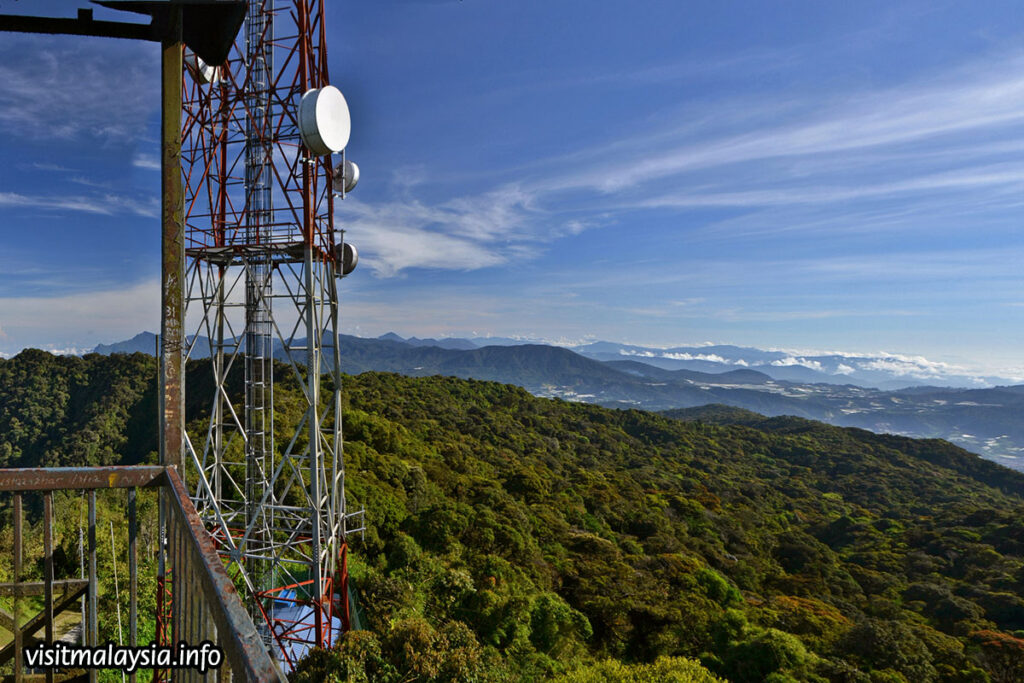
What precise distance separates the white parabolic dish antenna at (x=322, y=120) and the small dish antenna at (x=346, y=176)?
0.96 m

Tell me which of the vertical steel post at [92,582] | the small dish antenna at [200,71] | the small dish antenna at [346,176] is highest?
the small dish antenna at [200,71]

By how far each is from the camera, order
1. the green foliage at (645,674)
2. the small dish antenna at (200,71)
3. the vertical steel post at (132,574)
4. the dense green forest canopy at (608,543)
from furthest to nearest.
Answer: the dense green forest canopy at (608,543)
the green foliage at (645,674)
the small dish antenna at (200,71)
the vertical steel post at (132,574)

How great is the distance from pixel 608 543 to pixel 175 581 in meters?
19.3

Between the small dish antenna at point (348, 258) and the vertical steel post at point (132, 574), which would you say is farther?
the small dish antenna at point (348, 258)

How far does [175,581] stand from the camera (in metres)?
1.66

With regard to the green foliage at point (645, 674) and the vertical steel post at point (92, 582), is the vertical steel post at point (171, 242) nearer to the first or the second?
the vertical steel post at point (92, 582)

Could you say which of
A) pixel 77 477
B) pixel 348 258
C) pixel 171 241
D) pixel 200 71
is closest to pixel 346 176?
pixel 348 258

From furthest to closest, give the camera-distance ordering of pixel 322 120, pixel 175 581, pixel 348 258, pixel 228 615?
pixel 348 258 → pixel 322 120 → pixel 175 581 → pixel 228 615

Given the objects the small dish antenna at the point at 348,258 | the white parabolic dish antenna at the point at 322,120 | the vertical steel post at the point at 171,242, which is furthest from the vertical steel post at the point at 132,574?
the small dish antenna at the point at 348,258

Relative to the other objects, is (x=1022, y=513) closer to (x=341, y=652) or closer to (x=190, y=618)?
(x=341, y=652)

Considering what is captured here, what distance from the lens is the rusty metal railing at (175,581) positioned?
101 centimetres

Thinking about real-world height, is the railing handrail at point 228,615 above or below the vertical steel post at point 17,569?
above

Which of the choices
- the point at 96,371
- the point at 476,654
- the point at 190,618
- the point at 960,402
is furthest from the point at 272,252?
the point at 960,402

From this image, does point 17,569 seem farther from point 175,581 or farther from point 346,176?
point 346,176
